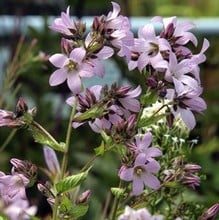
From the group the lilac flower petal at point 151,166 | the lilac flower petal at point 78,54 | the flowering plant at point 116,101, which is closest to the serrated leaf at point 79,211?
the flowering plant at point 116,101

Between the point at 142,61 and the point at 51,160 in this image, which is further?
the point at 51,160

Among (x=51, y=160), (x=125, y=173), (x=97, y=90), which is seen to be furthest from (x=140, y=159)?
(x=51, y=160)

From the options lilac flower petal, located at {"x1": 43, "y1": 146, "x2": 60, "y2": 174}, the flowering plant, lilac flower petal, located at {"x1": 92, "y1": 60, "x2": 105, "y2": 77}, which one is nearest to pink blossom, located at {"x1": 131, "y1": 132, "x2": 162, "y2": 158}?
the flowering plant

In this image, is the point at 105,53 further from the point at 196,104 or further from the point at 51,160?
the point at 51,160

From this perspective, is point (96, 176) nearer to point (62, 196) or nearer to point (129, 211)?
point (62, 196)

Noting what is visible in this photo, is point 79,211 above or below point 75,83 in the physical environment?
below

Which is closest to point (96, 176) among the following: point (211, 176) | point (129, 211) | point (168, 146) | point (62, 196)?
point (211, 176)

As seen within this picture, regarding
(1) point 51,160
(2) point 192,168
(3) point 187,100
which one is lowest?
(1) point 51,160
